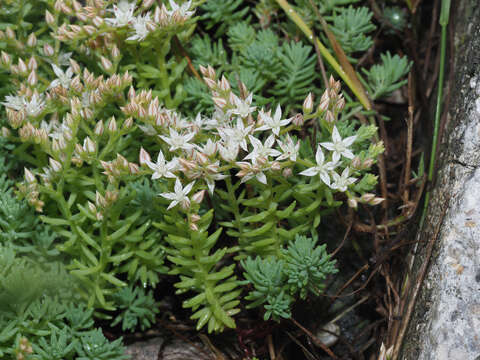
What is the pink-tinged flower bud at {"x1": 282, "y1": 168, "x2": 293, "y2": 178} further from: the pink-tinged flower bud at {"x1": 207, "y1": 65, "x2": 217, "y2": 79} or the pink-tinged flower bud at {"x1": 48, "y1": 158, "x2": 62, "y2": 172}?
the pink-tinged flower bud at {"x1": 48, "y1": 158, "x2": 62, "y2": 172}

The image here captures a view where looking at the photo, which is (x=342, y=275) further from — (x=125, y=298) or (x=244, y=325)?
(x=125, y=298)

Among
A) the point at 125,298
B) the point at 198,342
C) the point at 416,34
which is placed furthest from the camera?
the point at 416,34

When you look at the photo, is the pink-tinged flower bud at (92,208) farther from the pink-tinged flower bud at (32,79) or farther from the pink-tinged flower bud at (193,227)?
the pink-tinged flower bud at (32,79)

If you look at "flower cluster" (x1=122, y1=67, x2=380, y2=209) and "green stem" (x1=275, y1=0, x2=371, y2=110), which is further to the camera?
"green stem" (x1=275, y1=0, x2=371, y2=110)

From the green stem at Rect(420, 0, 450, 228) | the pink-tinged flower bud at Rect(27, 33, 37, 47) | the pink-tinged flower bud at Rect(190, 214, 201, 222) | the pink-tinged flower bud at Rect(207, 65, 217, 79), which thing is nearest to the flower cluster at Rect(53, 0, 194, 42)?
the pink-tinged flower bud at Rect(27, 33, 37, 47)

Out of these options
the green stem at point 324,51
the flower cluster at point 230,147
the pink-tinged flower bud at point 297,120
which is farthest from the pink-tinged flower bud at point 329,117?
the green stem at point 324,51

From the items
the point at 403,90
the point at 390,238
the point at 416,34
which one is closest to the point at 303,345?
the point at 390,238
